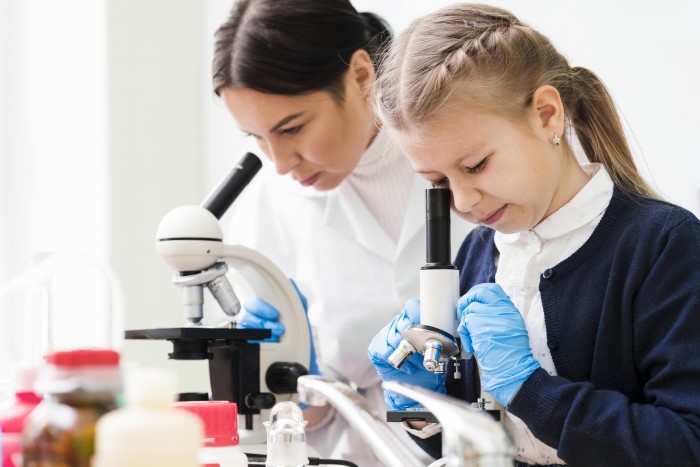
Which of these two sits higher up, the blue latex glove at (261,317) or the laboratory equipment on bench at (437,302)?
the laboratory equipment on bench at (437,302)

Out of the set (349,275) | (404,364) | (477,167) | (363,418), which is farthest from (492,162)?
(349,275)

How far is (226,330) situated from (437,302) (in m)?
0.43

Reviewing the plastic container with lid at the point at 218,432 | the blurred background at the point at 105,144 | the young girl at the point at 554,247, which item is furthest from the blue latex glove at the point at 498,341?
the blurred background at the point at 105,144

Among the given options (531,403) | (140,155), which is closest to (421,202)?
(531,403)

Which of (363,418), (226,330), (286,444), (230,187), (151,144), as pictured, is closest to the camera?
(363,418)

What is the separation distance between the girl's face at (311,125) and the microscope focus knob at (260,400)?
51 centimetres

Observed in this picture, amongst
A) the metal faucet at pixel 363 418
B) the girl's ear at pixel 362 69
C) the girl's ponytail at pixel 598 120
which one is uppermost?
the girl's ear at pixel 362 69

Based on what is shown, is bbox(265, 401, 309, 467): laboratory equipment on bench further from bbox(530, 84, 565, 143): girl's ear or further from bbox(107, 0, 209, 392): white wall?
bbox(107, 0, 209, 392): white wall

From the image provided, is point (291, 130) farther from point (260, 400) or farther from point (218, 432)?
point (218, 432)

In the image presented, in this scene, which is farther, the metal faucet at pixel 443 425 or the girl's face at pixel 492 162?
the girl's face at pixel 492 162

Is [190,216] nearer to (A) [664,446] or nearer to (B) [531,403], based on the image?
(B) [531,403]

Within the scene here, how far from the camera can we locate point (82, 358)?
58 centimetres

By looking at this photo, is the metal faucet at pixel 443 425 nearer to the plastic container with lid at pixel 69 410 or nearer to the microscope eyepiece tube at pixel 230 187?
the plastic container with lid at pixel 69 410

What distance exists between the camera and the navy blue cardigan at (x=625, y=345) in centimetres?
105
